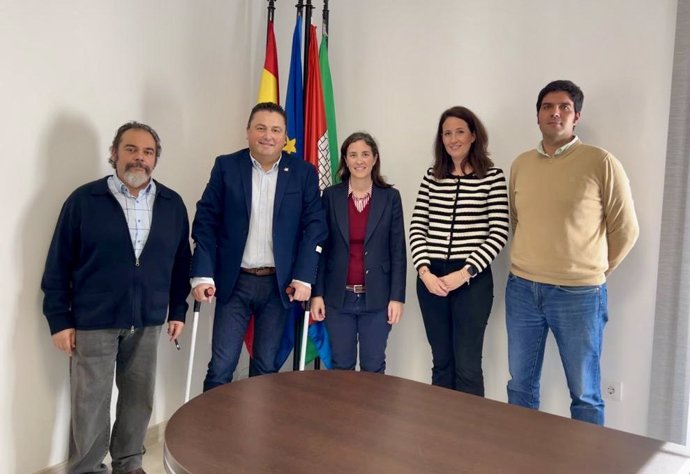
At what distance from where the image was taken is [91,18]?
227 cm

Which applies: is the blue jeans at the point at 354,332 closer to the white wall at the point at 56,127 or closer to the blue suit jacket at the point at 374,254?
the blue suit jacket at the point at 374,254

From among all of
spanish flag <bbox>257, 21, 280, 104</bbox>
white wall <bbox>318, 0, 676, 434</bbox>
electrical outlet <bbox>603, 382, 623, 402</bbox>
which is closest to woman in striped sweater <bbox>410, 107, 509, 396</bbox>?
white wall <bbox>318, 0, 676, 434</bbox>

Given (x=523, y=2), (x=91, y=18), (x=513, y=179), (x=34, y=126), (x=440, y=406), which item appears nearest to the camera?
(x=440, y=406)

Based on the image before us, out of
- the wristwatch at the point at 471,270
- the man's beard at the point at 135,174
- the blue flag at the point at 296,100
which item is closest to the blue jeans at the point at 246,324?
the man's beard at the point at 135,174

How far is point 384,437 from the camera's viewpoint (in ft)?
4.15

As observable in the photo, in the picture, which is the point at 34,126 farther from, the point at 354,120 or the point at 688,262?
the point at 688,262

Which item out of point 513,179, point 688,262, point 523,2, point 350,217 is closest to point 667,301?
point 688,262

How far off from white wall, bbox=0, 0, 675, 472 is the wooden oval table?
1142mm

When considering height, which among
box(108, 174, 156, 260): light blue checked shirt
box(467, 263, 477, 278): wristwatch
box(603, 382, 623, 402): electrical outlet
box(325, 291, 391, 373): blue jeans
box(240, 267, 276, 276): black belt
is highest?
box(108, 174, 156, 260): light blue checked shirt

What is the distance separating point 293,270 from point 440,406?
47.0 inches

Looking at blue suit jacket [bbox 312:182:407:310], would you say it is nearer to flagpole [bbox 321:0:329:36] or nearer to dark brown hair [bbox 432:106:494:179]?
dark brown hair [bbox 432:106:494:179]

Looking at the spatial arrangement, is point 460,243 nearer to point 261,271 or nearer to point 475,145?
point 475,145

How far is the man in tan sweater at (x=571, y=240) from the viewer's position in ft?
7.10

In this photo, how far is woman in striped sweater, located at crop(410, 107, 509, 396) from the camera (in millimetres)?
2396
